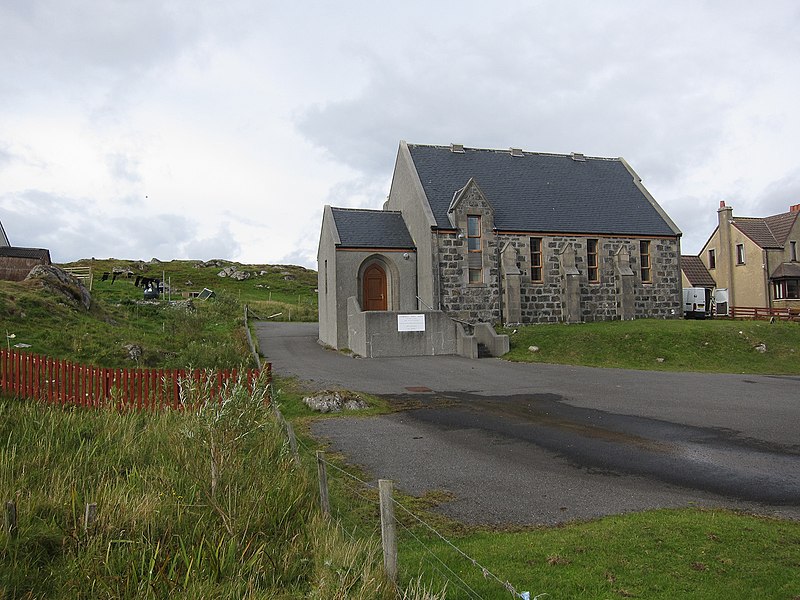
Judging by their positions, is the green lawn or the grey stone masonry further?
the grey stone masonry

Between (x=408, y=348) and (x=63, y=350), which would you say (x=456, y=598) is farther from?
(x=408, y=348)

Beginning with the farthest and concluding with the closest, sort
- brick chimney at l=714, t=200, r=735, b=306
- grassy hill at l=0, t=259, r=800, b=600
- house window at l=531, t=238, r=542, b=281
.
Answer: brick chimney at l=714, t=200, r=735, b=306 < house window at l=531, t=238, r=542, b=281 < grassy hill at l=0, t=259, r=800, b=600

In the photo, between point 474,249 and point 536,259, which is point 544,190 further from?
point 474,249

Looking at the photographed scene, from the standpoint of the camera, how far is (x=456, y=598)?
5.03 m

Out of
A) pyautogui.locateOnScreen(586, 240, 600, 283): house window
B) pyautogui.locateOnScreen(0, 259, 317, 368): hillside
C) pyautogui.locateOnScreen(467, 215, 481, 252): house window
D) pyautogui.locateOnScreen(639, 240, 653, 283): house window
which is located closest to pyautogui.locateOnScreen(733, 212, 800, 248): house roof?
pyautogui.locateOnScreen(639, 240, 653, 283): house window

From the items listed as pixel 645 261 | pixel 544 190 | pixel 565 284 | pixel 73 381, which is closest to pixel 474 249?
pixel 565 284

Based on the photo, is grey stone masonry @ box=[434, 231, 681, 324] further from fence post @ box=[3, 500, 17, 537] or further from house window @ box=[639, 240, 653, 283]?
fence post @ box=[3, 500, 17, 537]

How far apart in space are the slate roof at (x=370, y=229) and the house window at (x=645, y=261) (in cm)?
1384

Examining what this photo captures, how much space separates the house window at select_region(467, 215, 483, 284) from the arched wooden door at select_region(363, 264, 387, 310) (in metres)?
4.76

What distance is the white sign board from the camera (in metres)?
26.2

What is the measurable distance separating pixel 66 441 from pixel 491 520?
6.29 m

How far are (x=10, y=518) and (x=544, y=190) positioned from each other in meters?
32.6

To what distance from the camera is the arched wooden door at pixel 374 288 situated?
3105 cm

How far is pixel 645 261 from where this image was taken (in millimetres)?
34156
